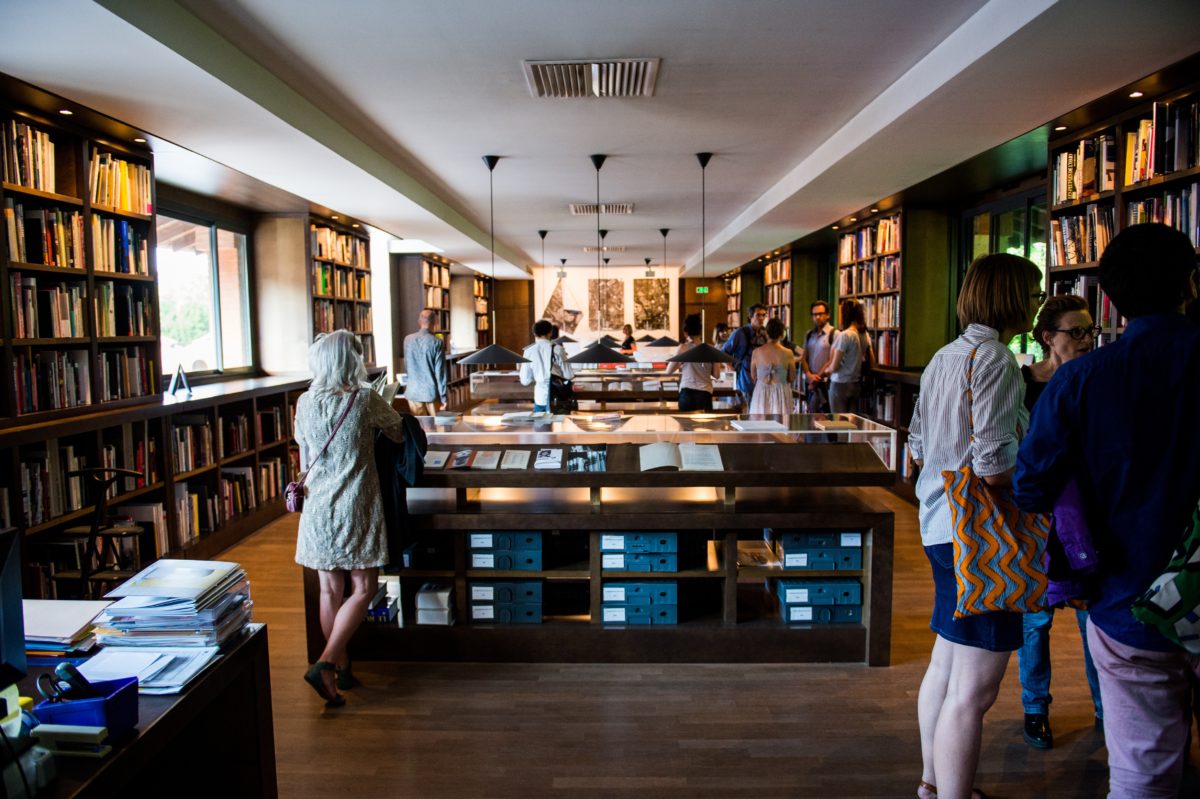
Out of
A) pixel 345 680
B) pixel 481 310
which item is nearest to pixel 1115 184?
pixel 345 680

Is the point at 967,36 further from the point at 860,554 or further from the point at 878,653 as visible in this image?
the point at 878,653

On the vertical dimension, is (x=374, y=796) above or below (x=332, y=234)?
below

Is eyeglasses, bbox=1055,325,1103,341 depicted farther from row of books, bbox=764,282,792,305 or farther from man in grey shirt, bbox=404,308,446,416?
row of books, bbox=764,282,792,305

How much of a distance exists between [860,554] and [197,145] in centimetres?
460

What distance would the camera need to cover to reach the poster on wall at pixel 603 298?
2030 centimetres

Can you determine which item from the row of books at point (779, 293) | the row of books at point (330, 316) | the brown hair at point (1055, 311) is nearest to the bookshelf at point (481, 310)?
the row of books at point (779, 293)

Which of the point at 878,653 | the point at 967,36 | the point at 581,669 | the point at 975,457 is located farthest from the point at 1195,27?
the point at 581,669

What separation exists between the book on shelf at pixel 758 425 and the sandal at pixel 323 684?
2.27m

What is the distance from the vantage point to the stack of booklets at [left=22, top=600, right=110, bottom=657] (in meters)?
1.80

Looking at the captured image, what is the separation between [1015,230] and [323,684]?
22.1ft

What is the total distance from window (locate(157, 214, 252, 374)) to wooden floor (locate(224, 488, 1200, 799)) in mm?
4079

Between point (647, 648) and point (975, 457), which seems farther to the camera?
point (647, 648)

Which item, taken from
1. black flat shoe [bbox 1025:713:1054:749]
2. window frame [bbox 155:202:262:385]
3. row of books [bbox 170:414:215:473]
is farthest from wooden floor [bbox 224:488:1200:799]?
window frame [bbox 155:202:262:385]

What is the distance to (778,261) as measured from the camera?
13.3 meters
